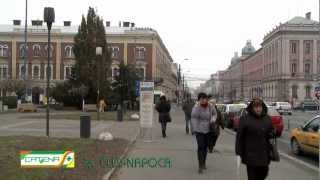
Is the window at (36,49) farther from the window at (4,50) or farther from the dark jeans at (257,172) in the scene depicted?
the dark jeans at (257,172)

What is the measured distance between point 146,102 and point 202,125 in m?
9.37

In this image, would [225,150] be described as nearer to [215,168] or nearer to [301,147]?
[301,147]

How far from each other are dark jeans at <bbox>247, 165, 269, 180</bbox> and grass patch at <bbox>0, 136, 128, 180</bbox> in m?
3.52

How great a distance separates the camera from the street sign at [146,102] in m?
22.1

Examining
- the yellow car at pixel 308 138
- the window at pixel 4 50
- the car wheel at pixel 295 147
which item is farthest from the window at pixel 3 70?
the yellow car at pixel 308 138

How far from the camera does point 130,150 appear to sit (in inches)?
706

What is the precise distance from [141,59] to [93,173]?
3896 inches

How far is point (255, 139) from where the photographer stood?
843cm

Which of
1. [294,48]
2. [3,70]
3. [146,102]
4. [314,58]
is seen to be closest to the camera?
[146,102]

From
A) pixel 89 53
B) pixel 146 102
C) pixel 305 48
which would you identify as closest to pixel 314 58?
pixel 305 48

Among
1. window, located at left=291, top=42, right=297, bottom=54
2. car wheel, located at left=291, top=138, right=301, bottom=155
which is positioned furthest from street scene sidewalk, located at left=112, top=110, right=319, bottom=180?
window, located at left=291, top=42, right=297, bottom=54

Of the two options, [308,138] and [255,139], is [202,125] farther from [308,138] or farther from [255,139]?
[308,138]

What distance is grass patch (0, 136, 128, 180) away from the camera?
10.5 m

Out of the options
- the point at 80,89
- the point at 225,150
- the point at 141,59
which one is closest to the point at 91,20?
the point at 80,89
